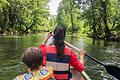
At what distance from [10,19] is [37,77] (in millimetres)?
59517

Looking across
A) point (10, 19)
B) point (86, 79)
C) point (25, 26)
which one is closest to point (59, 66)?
point (86, 79)

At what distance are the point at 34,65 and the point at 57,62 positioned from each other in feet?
5.02

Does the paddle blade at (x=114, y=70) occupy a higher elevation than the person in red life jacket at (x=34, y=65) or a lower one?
lower

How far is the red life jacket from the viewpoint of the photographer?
16.9 ft

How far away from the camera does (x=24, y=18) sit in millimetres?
64688

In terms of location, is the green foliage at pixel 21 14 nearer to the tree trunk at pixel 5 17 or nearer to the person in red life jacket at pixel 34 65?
the tree trunk at pixel 5 17

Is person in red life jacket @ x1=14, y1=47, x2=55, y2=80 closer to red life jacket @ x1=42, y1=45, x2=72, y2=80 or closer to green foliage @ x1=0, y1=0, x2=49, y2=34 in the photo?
red life jacket @ x1=42, y1=45, x2=72, y2=80

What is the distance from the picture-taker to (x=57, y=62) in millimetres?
5160

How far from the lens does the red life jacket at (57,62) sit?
5.14m

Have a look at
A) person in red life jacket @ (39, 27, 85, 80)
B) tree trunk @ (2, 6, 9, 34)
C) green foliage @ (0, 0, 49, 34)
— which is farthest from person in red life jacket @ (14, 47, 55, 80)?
tree trunk @ (2, 6, 9, 34)

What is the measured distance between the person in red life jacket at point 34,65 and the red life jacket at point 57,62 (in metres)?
1.36

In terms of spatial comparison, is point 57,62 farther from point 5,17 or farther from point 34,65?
point 5,17

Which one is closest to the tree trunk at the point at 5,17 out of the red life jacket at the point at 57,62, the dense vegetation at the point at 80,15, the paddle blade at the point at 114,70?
the dense vegetation at the point at 80,15

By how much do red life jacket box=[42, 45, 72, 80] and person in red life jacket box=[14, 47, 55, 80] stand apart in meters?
1.36
